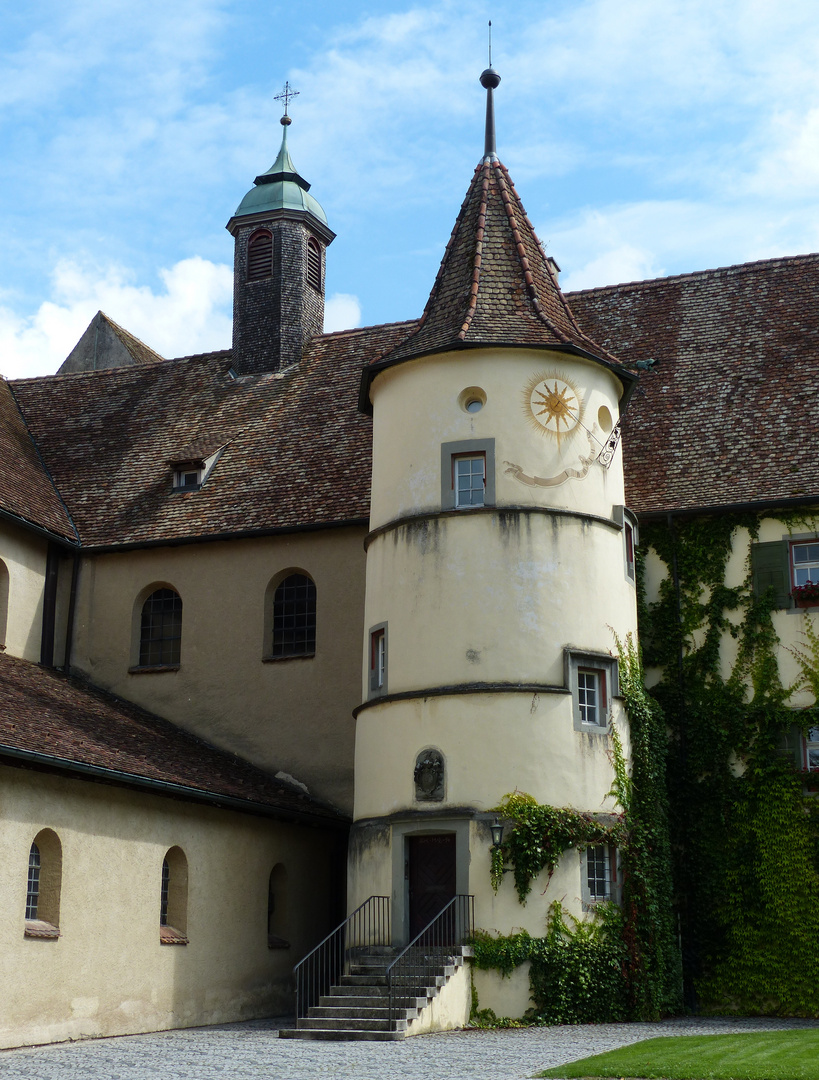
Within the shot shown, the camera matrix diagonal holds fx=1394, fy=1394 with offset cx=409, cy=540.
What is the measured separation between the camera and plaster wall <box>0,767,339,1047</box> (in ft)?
58.2

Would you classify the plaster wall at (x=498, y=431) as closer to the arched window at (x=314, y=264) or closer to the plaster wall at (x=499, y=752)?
the plaster wall at (x=499, y=752)

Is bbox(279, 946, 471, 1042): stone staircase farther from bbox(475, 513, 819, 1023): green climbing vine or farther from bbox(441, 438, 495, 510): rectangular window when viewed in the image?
bbox(441, 438, 495, 510): rectangular window

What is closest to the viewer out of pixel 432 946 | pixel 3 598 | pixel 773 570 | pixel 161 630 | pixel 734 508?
pixel 432 946

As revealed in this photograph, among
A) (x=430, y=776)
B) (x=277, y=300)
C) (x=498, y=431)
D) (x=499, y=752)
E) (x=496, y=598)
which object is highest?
(x=277, y=300)

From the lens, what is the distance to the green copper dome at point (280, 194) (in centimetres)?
3281

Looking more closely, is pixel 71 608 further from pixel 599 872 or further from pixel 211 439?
pixel 599 872

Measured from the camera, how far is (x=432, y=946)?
19672 millimetres

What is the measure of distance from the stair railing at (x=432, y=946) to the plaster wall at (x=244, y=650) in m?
4.88

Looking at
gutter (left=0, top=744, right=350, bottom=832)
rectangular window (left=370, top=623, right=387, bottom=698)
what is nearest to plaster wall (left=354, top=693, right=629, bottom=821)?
rectangular window (left=370, top=623, right=387, bottom=698)

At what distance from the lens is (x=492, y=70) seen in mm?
26000

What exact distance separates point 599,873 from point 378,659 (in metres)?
4.84

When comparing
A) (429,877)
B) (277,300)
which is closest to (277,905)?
(429,877)

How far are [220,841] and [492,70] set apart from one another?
583 inches

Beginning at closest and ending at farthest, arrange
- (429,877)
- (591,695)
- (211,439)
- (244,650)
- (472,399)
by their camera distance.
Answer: (429,877) < (591,695) < (472,399) < (244,650) < (211,439)
